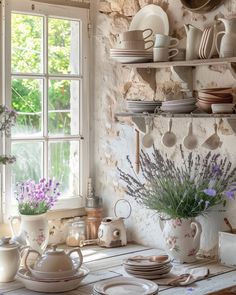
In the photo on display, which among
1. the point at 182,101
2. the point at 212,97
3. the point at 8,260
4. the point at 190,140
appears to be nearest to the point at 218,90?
the point at 212,97

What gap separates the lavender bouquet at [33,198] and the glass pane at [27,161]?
0.18 m

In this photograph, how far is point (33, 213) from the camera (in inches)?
123

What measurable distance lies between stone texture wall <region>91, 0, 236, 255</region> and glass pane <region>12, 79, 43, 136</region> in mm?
→ 410

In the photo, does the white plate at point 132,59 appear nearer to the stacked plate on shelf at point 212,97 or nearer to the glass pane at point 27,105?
the stacked plate on shelf at point 212,97

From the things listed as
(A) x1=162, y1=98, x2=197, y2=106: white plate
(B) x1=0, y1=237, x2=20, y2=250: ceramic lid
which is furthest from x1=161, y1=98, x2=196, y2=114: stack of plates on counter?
(B) x1=0, y1=237, x2=20, y2=250: ceramic lid

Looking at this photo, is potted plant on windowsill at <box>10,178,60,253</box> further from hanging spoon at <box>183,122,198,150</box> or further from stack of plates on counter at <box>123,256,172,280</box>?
hanging spoon at <box>183,122,198,150</box>

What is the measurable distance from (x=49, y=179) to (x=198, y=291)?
1260mm

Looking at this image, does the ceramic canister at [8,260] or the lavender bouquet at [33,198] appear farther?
the lavender bouquet at [33,198]

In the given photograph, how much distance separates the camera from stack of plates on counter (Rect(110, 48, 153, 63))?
10.4 ft

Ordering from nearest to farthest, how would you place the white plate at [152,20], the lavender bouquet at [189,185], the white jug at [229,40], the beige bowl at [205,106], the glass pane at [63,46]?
the white jug at [229,40], the beige bowl at [205,106], the lavender bouquet at [189,185], the white plate at [152,20], the glass pane at [63,46]

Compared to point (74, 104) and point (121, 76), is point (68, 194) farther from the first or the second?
point (121, 76)

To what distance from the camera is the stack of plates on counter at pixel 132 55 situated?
10.4 ft

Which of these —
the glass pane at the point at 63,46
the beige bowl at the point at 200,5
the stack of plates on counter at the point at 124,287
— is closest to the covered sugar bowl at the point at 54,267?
the stack of plates on counter at the point at 124,287

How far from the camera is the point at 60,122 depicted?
360cm
